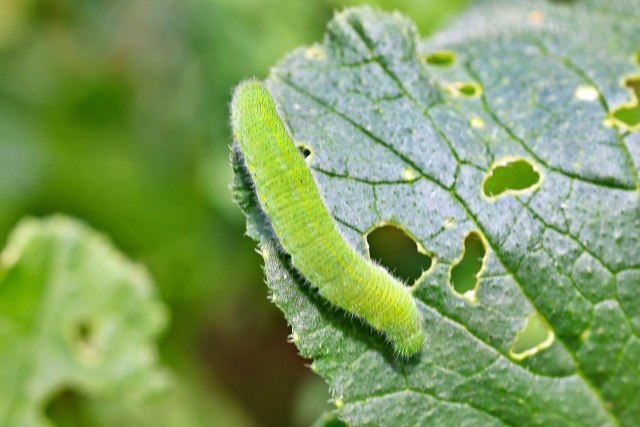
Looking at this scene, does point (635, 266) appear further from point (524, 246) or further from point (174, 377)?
point (174, 377)

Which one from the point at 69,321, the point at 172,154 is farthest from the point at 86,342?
the point at 172,154

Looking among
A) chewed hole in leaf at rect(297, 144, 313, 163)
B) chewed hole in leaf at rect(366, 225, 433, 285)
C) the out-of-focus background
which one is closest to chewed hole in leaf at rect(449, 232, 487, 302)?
chewed hole in leaf at rect(366, 225, 433, 285)

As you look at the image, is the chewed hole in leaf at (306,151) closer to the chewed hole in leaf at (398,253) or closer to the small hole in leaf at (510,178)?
the chewed hole in leaf at (398,253)

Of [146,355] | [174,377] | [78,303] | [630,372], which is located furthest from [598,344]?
[174,377]

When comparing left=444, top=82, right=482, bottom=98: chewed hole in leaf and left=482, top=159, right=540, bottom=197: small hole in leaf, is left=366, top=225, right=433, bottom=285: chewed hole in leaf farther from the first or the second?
left=444, top=82, right=482, bottom=98: chewed hole in leaf

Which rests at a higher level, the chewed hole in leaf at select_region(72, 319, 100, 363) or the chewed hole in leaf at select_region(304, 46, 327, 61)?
the chewed hole in leaf at select_region(304, 46, 327, 61)

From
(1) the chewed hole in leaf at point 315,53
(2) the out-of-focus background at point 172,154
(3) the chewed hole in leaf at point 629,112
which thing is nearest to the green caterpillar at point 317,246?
(1) the chewed hole in leaf at point 315,53
